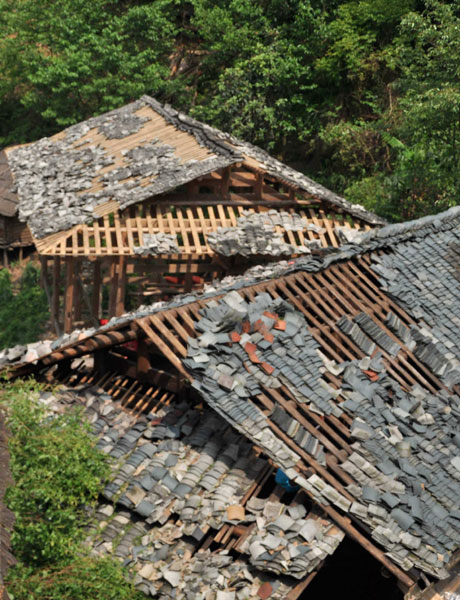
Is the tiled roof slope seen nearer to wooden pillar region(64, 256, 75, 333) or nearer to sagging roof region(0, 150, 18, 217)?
wooden pillar region(64, 256, 75, 333)

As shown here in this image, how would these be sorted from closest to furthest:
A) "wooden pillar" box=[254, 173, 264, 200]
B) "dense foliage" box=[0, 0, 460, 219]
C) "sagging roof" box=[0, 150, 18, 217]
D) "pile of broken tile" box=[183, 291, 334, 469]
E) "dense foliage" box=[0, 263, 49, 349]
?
1. "pile of broken tile" box=[183, 291, 334, 469]
2. "wooden pillar" box=[254, 173, 264, 200]
3. "dense foliage" box=[0, 263, 49, 349]
4. "dense foliage" box=[0, 0, 460, 219]
5. "sagging roof" box=[0, 150, 18, 217]

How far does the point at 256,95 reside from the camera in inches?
1235

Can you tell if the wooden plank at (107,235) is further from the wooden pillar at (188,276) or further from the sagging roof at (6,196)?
the sagging roof at (6,196)

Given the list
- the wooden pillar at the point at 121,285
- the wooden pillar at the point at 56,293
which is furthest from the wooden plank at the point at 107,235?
the wooden pillar at the point at 56,293

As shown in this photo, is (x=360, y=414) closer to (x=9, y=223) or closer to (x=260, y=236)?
(x=260, y=236)

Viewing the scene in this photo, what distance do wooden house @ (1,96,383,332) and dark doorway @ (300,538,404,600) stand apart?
879 cm

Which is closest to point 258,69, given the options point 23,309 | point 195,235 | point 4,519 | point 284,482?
point 23,309

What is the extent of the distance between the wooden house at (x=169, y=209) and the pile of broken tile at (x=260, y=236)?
0.09 feet

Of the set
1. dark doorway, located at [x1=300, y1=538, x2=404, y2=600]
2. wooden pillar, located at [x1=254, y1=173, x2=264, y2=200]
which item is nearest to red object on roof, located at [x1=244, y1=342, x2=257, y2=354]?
dark doorway, located at [x1=300, y1=538, x2=404, y2=600]

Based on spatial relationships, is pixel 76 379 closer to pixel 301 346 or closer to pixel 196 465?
pixel 196 465

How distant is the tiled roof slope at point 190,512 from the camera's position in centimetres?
859

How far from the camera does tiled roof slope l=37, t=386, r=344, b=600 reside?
8594mm

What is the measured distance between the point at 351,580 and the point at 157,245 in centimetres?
956

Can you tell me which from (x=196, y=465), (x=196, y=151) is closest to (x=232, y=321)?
(x=196, y=465)
